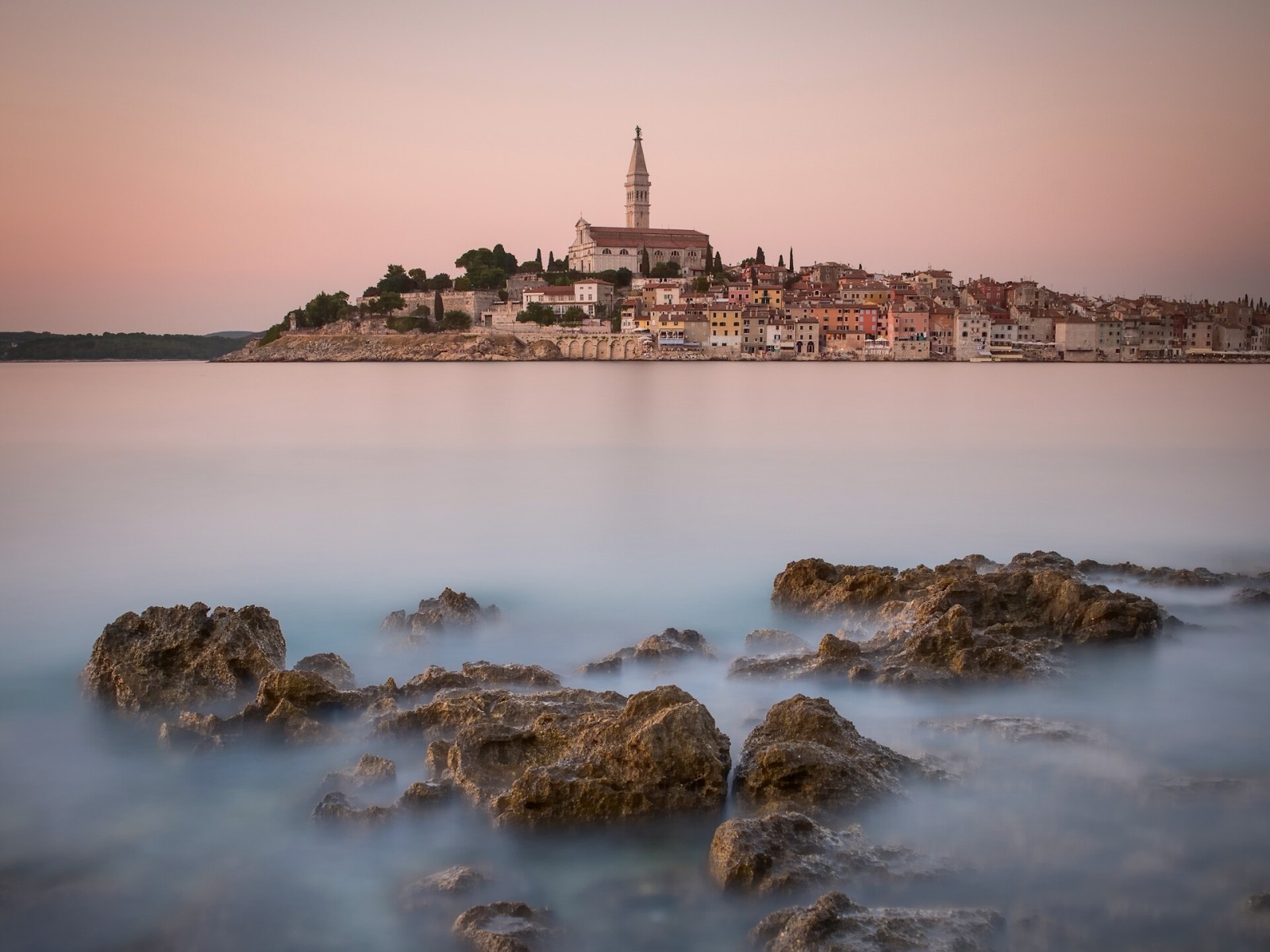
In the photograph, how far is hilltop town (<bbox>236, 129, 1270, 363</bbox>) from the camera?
69.1 m

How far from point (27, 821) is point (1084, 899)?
345cm

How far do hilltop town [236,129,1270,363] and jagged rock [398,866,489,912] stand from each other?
6610 cm

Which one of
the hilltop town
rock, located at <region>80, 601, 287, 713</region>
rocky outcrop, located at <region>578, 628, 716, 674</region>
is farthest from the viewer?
the hilltop town

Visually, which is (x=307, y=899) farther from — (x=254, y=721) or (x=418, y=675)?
(x=418, y=675)

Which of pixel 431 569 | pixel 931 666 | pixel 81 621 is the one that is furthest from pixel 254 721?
pixel 431 569

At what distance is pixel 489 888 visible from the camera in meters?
2.98

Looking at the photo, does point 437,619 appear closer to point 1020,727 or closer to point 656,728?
point 656,728

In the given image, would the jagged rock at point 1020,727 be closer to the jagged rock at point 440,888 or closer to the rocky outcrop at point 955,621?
the rocky outcrop at point 955,621

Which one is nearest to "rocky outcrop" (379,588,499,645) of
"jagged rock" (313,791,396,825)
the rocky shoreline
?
the rocky shoreline

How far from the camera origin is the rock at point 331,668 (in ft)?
15.4

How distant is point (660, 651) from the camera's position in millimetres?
5082

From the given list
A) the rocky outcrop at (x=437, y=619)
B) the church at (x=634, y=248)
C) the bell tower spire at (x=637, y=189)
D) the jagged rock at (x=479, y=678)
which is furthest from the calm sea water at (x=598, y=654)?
the bell tower spire at (x=637, y=189)

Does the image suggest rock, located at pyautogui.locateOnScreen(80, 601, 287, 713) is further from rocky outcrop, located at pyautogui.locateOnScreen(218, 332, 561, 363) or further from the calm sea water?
rocky outcrop, located at pyautogui.locateOnScreen(218, 332, 561, 363)

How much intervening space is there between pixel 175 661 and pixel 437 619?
1.51 meters
